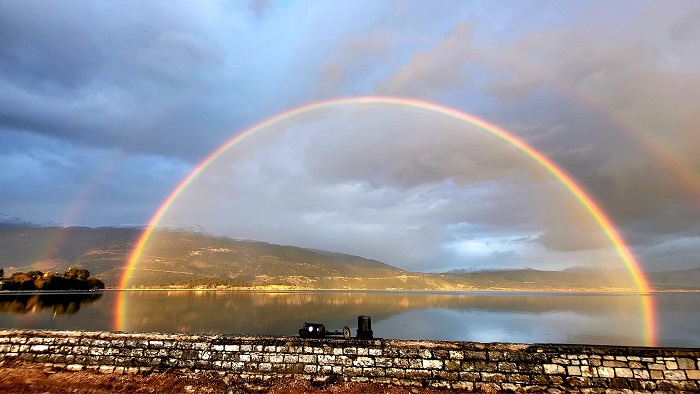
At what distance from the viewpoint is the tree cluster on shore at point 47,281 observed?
122 metres

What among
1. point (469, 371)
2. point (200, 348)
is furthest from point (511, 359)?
point (200, 348)

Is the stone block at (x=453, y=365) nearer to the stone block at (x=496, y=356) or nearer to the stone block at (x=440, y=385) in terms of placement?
the stone block at (x=440, y=385)

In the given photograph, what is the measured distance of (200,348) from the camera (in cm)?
1237

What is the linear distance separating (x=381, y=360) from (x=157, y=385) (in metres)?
7.21

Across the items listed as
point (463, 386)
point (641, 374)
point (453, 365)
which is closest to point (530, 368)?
point (463, 386)

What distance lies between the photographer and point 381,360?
11492 millimetres

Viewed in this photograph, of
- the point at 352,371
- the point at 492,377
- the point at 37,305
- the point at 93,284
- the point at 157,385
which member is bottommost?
the point at 93,284

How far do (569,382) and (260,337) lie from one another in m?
9.62

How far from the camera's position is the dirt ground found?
442 inches

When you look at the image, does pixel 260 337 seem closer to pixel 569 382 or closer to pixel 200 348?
pixel 200 348

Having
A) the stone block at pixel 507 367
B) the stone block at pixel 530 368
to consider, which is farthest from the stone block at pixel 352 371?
the stone block at pixel 530 368

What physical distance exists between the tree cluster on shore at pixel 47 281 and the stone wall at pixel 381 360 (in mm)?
147860

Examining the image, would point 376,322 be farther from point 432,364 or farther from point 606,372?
point 606,372

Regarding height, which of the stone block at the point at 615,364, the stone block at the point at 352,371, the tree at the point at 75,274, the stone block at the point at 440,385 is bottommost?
the tree at the point at 75,274
